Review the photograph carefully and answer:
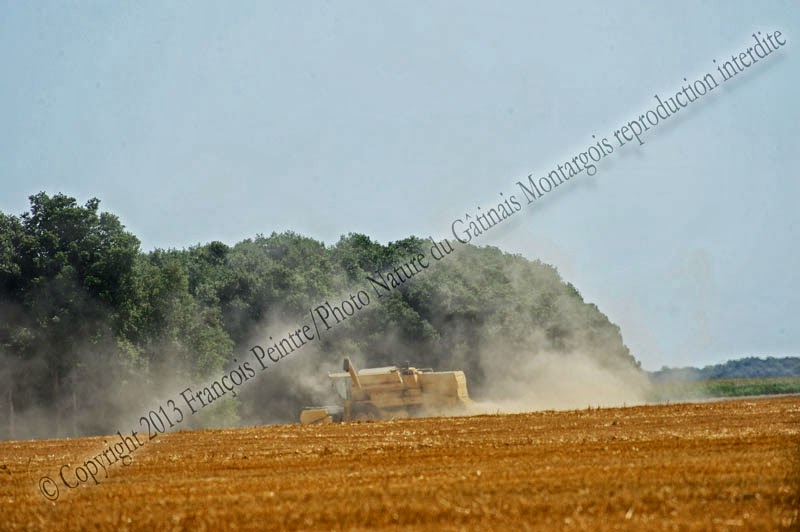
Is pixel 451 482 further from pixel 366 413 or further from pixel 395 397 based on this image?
pixel 395 397

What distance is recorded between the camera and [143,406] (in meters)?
44.6

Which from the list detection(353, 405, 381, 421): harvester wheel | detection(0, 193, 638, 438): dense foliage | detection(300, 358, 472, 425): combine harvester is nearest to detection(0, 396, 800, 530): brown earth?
detection(353, 405, 381, 421): harvester wheel

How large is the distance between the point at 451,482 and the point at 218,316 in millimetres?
41174

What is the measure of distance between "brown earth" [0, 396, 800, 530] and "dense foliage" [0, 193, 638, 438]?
1989 cm

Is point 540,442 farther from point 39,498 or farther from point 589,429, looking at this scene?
point 39,498

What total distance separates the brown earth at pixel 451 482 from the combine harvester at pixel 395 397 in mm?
10478

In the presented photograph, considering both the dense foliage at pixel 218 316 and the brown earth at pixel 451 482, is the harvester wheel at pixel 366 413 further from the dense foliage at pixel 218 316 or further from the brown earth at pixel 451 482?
the dense foliage at pixel 218 316

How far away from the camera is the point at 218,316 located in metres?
52.8

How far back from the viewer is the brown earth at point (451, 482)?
34.7 ft

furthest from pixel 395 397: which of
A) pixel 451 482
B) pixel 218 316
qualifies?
pixel 218 316

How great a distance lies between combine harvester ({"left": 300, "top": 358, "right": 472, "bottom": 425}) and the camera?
3309cm

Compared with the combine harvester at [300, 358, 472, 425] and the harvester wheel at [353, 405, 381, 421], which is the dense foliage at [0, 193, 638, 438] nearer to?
the combine harvester at [300, 358, 472, 425]

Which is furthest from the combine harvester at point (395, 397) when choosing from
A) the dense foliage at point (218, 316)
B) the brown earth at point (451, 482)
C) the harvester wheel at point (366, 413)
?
the dense foliage at point (218, 316)

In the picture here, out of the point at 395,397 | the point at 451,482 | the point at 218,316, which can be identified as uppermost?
the point at 218,316
